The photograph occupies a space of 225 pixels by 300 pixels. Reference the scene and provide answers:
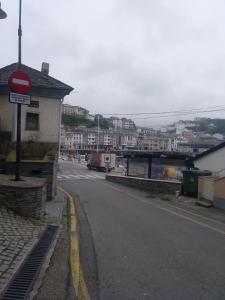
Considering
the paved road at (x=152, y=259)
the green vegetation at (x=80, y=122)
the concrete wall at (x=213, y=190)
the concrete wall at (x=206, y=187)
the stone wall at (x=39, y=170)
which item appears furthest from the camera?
the green vegetation at (x=80, y=122)

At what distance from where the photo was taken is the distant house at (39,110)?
1129 inches

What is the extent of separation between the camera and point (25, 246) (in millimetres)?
8156

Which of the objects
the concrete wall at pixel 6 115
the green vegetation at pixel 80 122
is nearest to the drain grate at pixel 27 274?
the concrete wall at pixel 6 115

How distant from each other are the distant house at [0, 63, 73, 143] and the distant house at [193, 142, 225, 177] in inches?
413

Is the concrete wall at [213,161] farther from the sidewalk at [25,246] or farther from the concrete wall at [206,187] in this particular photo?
the sidewalk at [25,246]

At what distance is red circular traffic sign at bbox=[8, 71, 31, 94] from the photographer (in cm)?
1177

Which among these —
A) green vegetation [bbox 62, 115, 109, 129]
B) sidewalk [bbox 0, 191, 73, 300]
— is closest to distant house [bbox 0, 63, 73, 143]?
sidewalk [bbox 0, 191, 73, 300]

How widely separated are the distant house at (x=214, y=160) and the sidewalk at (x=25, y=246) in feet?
63.6

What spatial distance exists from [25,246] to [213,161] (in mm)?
24278

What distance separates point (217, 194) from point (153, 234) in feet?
33.2

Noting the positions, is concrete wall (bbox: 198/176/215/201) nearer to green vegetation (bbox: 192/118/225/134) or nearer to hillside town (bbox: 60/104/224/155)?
green vegetation (bbox: 192/118/225/134)

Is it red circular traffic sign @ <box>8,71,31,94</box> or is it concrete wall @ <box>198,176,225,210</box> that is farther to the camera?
concrete wall @ <box>198,176,225,210</box>

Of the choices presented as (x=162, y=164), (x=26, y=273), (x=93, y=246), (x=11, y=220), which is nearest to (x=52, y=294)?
(x=26, y=273)

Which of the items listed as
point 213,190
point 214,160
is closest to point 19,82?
point 213,190
